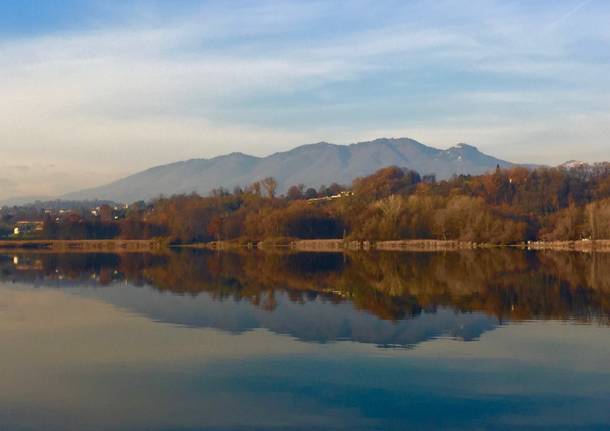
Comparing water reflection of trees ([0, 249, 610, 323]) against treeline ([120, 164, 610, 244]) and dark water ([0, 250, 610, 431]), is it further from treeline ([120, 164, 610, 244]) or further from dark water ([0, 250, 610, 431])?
treeline ([120, 164, 610, 244])

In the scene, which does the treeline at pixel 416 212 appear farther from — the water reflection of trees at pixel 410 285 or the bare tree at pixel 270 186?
the water reflection of trees at pixel 410 285

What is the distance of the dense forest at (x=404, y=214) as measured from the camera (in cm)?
8356

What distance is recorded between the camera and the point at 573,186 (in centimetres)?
11456

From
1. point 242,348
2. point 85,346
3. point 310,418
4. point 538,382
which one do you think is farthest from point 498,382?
point 85,346

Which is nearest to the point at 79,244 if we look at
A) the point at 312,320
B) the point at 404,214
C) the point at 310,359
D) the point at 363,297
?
the point at 404,214

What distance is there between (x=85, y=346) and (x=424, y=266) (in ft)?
95.2

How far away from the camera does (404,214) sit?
88.1 metres

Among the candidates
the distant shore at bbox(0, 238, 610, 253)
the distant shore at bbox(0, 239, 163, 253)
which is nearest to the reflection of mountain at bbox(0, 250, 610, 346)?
the distant shore at bbox(0, 238, 610, 253)

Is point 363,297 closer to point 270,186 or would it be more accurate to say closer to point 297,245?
point 297,245

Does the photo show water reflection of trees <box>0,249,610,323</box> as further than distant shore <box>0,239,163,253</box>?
No

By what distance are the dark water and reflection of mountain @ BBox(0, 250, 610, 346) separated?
0.10m

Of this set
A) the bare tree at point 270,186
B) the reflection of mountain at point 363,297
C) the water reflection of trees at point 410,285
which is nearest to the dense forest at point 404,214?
the bare tree at point 270,186

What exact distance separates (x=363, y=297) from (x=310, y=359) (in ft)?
38.7

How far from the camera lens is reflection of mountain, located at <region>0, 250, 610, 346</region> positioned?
64.5 ft
